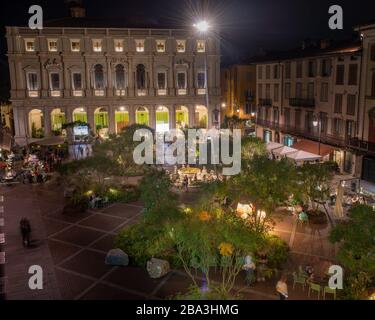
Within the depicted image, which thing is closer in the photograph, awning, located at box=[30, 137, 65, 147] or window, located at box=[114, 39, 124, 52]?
awning, located at box=[30, 137, 65, 147]

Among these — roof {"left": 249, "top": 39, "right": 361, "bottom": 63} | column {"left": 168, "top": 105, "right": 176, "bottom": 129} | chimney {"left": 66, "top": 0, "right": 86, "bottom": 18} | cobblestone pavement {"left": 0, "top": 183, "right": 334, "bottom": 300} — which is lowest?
cobblestone pavement {"left": 0, "top": 183, "right": 334, "bottom": 300}

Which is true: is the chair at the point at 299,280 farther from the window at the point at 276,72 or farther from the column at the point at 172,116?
the column at the point at 172,116

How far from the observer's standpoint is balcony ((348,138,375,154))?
31.2 m

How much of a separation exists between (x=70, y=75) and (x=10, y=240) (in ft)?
113

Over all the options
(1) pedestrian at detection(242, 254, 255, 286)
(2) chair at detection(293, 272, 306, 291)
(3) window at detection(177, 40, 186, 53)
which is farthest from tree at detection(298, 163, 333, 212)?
(3) window at detection(177, 40, 186, 53)

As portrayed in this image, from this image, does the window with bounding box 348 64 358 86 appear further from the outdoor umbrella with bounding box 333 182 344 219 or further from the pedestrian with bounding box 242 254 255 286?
the pedestrian with bounding box 242 254 255 286

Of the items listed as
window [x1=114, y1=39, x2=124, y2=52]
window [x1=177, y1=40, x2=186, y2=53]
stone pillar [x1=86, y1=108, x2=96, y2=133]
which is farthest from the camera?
window [x1=177, y1=40, x2=186, y2=53]

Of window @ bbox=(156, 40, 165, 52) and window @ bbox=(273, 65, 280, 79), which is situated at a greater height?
window @ bbox=(156, 40, 165, 52)

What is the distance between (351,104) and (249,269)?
23123mm

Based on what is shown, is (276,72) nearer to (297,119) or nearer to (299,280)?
(297,119)

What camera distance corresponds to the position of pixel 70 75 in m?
52.3

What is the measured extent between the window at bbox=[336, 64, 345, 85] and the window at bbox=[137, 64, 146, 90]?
1034 inches

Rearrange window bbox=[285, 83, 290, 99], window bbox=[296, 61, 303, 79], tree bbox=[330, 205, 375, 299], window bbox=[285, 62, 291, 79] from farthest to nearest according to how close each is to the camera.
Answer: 1. window bbox=[285, 83, 290, 99]
2. window bbox=[285, 62, 291, 79]
3. window bbox=[296, 61, 303, 79]
4. tree bbox=[330, 205, 375, 299]

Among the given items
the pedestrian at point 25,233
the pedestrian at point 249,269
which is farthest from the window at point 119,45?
the pedestrian at point 249,269
